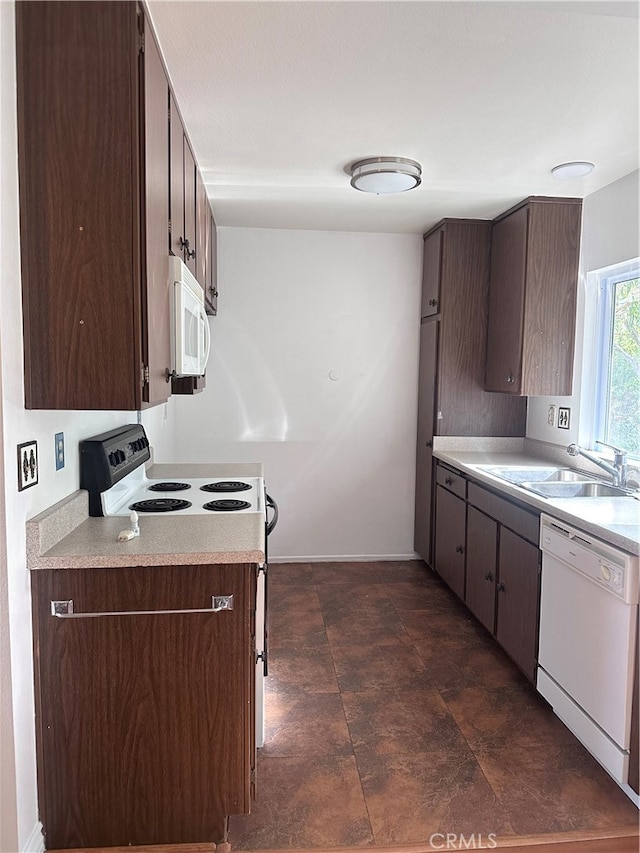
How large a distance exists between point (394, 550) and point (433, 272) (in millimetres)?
2003

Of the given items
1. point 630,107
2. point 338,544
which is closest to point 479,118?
point 630,107

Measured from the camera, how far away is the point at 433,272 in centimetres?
400

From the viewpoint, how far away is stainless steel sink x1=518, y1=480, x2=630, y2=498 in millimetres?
2875

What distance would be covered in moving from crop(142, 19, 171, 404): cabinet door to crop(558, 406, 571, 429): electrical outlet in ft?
7.90

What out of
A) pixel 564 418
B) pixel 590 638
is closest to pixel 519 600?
pixel 590 638

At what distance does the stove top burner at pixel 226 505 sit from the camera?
2.28 m

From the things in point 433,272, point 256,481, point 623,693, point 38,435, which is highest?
point 433,272

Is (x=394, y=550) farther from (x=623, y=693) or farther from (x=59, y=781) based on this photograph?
(x=59, y=781)

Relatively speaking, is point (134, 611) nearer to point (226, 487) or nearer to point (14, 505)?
point (14, 505)

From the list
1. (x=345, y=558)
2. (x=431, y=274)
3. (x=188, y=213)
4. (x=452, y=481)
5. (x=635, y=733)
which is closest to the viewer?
(x=635, y=733)

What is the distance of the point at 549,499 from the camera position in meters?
2.50

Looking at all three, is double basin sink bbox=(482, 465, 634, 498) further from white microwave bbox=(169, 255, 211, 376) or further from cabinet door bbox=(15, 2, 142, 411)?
cabinet door bbox=(15, 2, 142, 411)

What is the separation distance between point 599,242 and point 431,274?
1.13 m

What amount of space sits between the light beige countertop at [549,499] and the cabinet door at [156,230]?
1553mm
